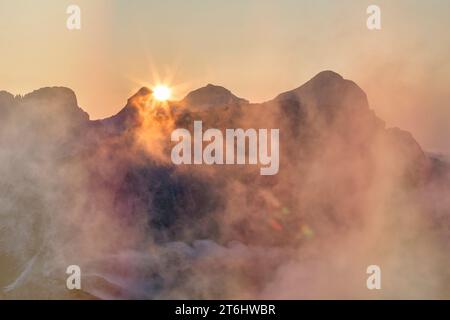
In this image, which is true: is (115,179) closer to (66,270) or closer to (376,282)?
(66,270)

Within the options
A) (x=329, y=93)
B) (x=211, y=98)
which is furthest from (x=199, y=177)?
(x=329, y=93)

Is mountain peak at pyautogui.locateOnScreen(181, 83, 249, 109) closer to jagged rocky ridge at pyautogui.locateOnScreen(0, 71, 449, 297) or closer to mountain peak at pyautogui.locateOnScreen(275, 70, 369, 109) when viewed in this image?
jagged rocky ridge at pyautogui.locateOnScreen(0, 71, 449, 297)

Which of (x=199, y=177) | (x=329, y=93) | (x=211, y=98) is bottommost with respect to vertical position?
(x=199, y=177)

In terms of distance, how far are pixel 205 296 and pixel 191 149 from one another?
2.87 meters

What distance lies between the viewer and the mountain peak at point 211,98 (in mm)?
12105

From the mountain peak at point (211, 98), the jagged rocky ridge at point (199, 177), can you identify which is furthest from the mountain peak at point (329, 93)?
the mountain peak at point (211, 98)

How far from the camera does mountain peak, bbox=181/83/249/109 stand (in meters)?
12.1

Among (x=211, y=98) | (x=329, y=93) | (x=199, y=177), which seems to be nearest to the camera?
(x=199, y=177)

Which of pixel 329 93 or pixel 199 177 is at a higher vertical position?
pixel 329 93

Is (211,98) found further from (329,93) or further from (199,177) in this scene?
(329,93)

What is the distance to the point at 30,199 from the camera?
12156 mm

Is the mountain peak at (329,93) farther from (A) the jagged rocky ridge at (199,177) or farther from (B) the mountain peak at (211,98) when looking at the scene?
(B) the mountain peak at (211,98)

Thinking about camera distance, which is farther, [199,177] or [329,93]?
[329,93]

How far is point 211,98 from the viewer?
12.8 meters
